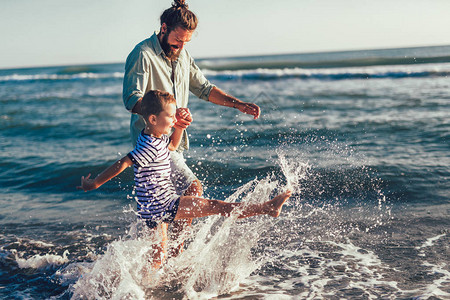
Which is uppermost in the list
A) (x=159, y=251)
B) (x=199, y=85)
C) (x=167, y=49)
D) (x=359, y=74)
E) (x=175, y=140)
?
(x=359, y=74)

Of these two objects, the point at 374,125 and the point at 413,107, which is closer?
the point at 374,125

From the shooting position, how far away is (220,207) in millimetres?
3477

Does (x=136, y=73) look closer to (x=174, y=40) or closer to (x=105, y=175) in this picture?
(x=174, y=40)

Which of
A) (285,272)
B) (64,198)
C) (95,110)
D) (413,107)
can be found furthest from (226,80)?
(285,272)

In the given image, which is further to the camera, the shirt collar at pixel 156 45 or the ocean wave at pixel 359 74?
the ocean wave at pixel 359 74

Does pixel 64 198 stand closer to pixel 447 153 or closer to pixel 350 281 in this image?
pixel 350 281

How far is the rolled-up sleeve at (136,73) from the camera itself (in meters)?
3.57

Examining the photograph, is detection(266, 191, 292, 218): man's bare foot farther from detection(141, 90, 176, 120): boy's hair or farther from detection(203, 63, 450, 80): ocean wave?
detection(203, 63, 450, 80): ocean wave

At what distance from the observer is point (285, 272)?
4.17m

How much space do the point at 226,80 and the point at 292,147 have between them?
20578mm

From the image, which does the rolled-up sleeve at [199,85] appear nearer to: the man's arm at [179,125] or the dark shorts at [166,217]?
the man's arm at [179,125]

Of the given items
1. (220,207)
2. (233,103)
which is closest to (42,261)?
(220,207)

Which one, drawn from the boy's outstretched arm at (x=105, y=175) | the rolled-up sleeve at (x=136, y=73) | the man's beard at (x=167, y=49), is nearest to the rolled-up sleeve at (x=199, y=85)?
the man's beard at (x=167, y=49)

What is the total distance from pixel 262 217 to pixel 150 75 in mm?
2636
